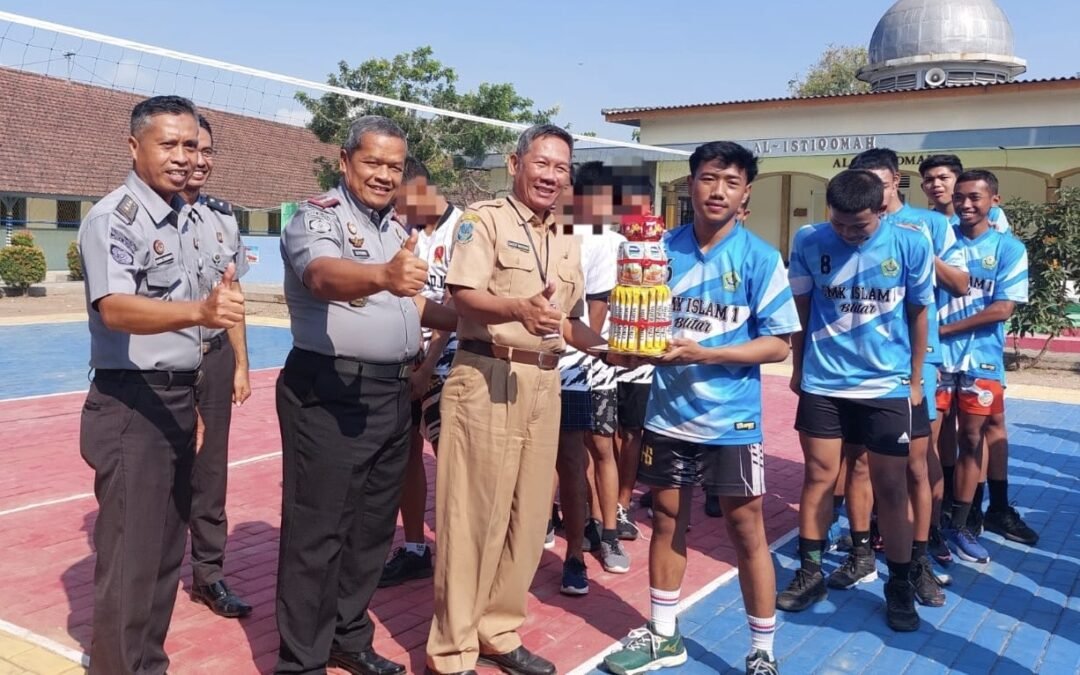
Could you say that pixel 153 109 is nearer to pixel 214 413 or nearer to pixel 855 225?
pixel 214 413

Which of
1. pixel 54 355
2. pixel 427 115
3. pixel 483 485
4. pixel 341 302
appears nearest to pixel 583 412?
pixel 483 485

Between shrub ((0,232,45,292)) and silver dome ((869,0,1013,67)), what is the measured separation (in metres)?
21.8

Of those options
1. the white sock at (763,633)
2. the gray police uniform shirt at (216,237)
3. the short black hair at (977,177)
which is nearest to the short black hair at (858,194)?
the short black hair at (977,177)

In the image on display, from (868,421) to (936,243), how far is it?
138 centimetres

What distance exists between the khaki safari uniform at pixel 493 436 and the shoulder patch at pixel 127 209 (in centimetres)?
109

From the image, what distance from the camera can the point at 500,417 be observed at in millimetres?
3430

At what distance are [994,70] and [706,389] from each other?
2291 cm

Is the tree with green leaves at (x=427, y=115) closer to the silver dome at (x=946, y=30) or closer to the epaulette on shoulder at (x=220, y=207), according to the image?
the silver dome at (x=946, y=30)

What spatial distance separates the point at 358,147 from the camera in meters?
3.24

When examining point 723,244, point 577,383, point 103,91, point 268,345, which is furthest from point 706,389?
point 103,91

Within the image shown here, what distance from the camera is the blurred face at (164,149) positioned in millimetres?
3080

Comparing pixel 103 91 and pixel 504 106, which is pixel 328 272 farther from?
pixel 103 91

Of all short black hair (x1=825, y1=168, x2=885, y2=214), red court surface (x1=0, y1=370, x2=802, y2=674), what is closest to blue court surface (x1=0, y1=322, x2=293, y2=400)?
red court surface (x1=0, y1=370, x2=802, y2=674)

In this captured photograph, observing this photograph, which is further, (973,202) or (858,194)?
(973,202)
